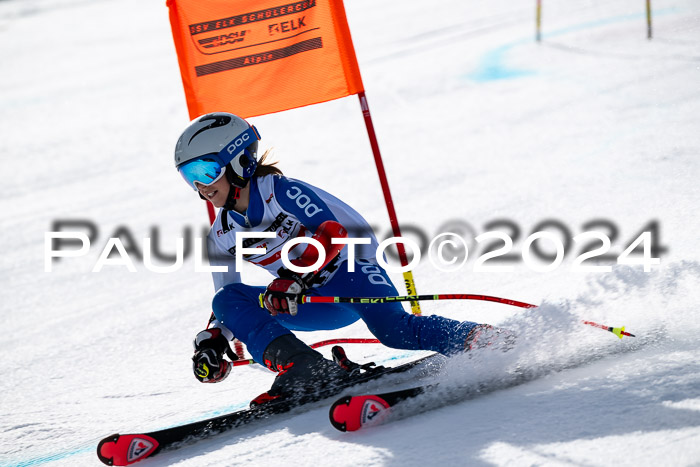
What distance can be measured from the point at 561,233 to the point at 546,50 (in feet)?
18.5

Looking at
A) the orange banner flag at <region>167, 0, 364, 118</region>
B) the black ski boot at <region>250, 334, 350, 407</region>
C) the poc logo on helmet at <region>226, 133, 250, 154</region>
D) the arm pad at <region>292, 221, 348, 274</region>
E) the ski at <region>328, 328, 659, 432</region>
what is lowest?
the ski at <region>328, 328, 659, 432</region>

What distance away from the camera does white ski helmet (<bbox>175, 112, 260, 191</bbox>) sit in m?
3.02

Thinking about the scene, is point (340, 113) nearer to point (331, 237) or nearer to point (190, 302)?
point (190, 302)

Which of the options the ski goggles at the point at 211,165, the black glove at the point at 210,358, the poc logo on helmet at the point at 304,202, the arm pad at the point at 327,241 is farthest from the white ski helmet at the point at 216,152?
the black glove at the point at 210,358

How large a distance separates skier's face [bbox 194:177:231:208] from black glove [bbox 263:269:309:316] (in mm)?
456

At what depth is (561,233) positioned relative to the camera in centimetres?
496

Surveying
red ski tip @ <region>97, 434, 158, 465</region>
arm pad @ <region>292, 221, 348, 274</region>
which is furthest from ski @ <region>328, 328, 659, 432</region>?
red ski tip @ <region>97, 434, 158, 465</region>

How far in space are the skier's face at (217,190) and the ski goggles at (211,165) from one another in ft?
0.08

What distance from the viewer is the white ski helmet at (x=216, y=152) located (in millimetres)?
3021

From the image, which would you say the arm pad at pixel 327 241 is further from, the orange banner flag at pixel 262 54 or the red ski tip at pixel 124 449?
the orange banner flag at pixel 262 54

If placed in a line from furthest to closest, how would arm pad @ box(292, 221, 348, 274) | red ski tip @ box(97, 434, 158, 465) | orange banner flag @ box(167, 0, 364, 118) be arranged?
orange banner flag @ box(167, 0, 364, 118)
arm pad @ box(292, 221, 348, 274)
red ski tip @ box(97, 434, 158, 465)

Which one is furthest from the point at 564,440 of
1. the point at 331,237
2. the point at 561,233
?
the point at 561,233

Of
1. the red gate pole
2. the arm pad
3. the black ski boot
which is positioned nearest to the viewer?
the black ski boot

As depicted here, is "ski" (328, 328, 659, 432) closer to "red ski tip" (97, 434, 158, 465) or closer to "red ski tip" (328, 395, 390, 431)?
"red ski tip" (328, 395, 390, 431)
